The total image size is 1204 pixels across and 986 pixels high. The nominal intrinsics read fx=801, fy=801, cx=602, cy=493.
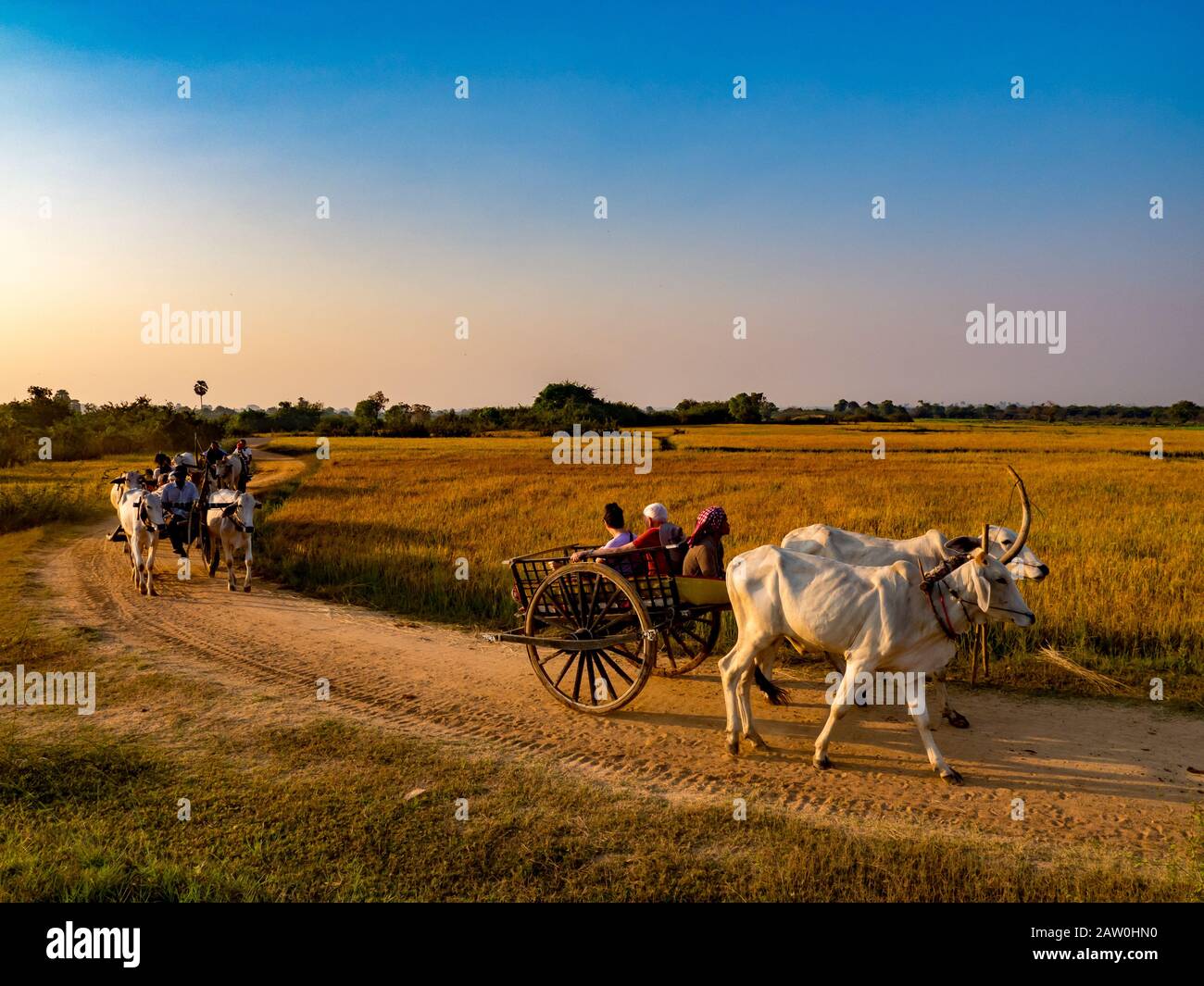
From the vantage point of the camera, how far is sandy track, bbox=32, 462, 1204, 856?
16.9 ft

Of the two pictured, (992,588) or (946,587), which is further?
(946,587)

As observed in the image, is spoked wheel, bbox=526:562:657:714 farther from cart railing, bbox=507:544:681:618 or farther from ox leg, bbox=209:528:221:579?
ox leg, bbox=209:528:221:579

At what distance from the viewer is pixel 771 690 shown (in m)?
7.31

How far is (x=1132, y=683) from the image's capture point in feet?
25.0

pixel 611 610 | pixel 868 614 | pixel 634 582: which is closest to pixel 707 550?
pixel 634 582

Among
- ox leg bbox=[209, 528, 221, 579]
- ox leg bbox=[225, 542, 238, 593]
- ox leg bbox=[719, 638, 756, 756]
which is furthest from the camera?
ox leg bbox=[209, 528, 221, 579]

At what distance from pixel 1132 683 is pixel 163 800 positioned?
325 inches

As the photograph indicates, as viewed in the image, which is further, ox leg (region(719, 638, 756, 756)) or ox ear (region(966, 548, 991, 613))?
ox leg (region(719, 638, 756, 756))

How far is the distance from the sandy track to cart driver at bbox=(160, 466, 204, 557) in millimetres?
3477

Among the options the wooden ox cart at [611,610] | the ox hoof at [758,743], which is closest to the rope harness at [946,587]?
the ox hoof at [758,743]

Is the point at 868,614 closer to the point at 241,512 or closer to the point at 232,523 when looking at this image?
the point at 241,512

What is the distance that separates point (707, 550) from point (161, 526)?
32.0 ft

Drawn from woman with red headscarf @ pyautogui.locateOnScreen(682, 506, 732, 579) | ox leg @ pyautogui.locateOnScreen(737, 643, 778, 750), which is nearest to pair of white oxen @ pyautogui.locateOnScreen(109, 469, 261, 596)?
woman with red headscarf @ pyautogui.locateOnScreen(682, 506, 732, 579)

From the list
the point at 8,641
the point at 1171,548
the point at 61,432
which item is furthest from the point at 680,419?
the point at 8,641
